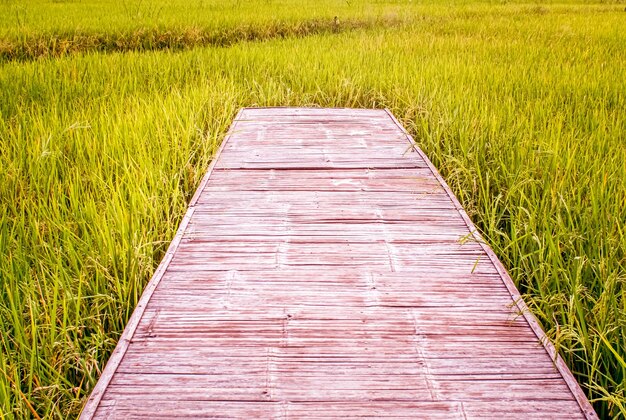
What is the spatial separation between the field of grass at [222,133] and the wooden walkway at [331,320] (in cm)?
15

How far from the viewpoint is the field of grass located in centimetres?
189

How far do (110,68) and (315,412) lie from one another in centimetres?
505

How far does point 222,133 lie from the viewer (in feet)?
13.6

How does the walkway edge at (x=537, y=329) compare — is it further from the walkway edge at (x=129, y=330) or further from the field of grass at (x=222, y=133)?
the walkway edge at (x=129, y=330)

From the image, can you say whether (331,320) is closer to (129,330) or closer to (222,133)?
(129,330)

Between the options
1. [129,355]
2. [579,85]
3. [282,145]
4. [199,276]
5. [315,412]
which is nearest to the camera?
[315,412]

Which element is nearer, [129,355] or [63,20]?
[129,355]

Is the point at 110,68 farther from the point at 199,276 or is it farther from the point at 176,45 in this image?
the point at 199,276

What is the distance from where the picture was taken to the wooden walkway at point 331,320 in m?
1.55

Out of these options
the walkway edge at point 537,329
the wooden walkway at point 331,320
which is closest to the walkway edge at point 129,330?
the wooden walkway at point 331,320

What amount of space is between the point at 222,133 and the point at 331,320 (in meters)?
2.56

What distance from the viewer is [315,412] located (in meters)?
1.50

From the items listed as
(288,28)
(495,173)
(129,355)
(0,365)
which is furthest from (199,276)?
(288,28)

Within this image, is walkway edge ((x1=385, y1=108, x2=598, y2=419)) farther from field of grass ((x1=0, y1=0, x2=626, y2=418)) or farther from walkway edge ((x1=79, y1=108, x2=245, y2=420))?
walkway edge ((x1=79, y1=108, x2=245, y2=420))
